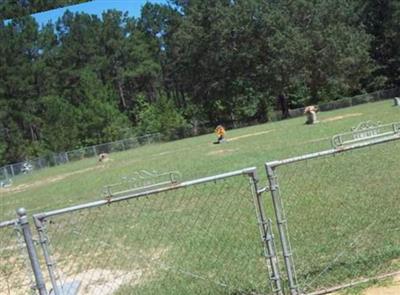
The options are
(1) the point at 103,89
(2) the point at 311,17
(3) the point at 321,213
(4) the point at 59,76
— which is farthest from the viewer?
(4) the point at 59,76

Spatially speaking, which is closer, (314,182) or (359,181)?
(359,181)

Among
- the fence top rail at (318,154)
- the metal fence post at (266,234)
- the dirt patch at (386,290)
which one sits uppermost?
the fence top rail at (318,154)

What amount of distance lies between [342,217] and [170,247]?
2.52 metres

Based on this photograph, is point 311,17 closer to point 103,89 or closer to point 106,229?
point 103,89

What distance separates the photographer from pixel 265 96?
208 ft

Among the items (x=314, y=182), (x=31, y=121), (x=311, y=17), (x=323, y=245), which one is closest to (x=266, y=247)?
(x=323, y=245)

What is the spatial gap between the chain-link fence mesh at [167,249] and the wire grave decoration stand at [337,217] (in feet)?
1.71

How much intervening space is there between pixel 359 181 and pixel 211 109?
56225 mm

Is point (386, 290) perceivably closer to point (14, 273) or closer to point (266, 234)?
point (266, 234)

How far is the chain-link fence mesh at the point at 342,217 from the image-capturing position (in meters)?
6.02

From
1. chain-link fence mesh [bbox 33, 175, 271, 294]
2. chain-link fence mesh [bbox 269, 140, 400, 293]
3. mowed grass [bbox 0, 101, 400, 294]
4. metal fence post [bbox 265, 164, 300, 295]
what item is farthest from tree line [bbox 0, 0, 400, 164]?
metal fence post [bbox 265, 164, 300, 295]

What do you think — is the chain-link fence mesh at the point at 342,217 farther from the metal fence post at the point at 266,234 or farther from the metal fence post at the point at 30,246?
the metal fence post at the point at 30,246

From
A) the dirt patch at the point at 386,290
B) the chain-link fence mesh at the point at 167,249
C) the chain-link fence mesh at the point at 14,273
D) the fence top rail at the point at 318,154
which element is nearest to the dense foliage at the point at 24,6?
the chain-link fence mesh at the point at 167,249

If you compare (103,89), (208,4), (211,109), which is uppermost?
(208,4)
